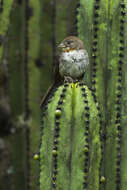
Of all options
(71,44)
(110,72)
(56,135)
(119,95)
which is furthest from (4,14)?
(56,135)

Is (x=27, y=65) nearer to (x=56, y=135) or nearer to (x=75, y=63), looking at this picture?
(x=75, y=63)

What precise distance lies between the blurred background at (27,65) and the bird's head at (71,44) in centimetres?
134

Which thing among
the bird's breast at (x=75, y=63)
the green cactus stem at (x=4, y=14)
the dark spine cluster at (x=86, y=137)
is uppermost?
the green cactus stem at (x=4, y=14)

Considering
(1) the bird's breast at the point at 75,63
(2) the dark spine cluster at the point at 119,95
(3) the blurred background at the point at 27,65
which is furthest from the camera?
(3) the blurred background at the point at 27,65

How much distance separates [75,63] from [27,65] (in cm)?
147

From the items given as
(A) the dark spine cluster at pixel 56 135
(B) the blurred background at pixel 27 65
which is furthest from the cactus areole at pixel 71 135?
(B) the blurred background at pixel 27 65

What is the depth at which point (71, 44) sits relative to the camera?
87.3 inches

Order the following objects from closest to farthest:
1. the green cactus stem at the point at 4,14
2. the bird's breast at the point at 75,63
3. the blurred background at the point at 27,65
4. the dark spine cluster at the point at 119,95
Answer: the bird's breast at the point at 75,63 → the dark spine cluster at the point at 119,95 → the green cactus stem at the point at 4,14 → the blurred background at the point at 27,65

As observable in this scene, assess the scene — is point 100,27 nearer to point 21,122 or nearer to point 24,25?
point 24,25

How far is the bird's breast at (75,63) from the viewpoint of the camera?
2.19 m

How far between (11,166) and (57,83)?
1646mm

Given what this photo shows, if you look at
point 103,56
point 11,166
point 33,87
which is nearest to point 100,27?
point 103,56

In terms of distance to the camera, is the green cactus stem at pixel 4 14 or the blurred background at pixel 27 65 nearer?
the green cactus stem at pixel 4 14

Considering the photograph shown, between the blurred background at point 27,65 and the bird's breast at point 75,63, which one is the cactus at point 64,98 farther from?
the bird's breast at point 75,63
